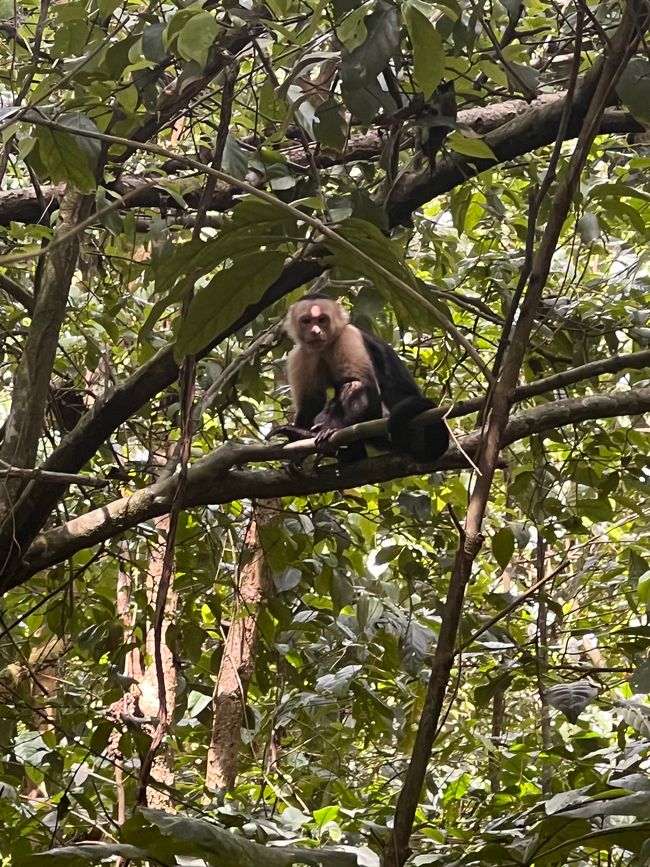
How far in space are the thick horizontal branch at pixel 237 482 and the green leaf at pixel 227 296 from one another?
2.94 feet

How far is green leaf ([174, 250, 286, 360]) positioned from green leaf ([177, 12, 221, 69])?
40cm

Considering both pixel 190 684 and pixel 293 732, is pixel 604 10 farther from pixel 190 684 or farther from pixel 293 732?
pixel 293 732

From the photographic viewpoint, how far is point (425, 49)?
53.3 inches

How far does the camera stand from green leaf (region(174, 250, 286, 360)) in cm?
119

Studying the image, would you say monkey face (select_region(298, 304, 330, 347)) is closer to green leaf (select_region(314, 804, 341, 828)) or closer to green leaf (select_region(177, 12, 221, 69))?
green leaf (select_region(314, 804, 341, 828))

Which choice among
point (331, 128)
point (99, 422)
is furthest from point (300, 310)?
point (331, 128)

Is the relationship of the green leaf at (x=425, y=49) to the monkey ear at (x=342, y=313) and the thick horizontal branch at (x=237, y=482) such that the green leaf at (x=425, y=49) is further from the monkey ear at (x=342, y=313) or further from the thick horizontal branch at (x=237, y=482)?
the monkey ear at (x=342, y=313)

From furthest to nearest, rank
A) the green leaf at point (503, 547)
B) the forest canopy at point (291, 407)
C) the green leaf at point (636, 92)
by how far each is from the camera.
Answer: the green leaf at point (503, 547) < the green leaf at point (636, 92) < the forest canopy at point (291, 407)

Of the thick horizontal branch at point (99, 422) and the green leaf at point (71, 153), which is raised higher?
the green leaf at point (71, 153)

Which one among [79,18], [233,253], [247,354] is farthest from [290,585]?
[233,253]

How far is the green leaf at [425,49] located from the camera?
52.6 inches

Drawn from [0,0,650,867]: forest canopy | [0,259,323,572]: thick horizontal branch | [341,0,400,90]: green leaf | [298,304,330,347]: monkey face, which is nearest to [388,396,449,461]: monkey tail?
[0,0,650,867]: forest canopy

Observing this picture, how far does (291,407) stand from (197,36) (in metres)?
2.96

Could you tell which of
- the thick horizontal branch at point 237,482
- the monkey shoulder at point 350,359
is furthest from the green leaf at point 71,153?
the monkey shoulder at point 350,359
